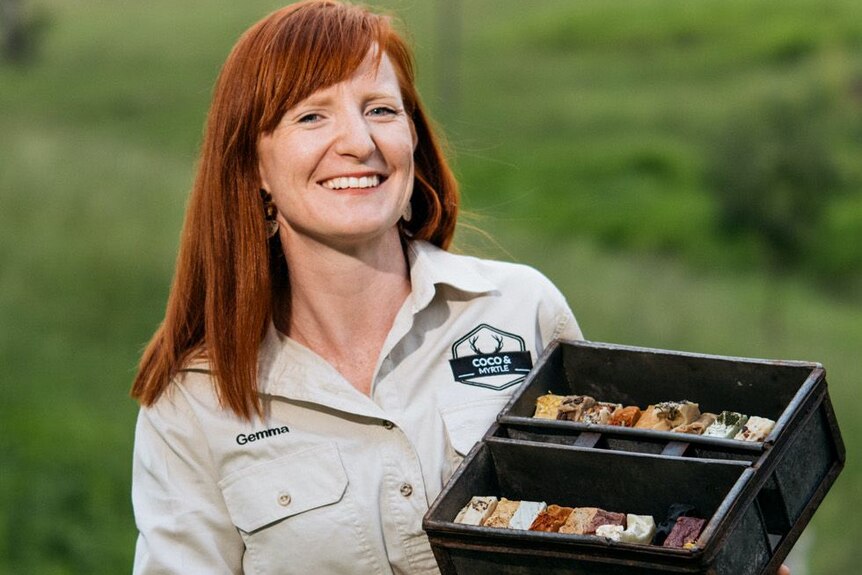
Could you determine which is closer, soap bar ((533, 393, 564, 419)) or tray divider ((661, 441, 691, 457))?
tray divider ((661, 441, 691, 457))

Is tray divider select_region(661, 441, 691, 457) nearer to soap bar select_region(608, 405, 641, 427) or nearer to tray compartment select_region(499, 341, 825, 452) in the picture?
tray compartment select_region(499, 341, 825, 452)

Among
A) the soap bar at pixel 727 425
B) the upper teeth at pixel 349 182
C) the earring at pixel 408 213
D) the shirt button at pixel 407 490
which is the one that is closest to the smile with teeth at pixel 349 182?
the upper teeth at pixel 349 182

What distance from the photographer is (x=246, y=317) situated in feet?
11.5

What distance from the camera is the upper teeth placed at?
3.36 meters

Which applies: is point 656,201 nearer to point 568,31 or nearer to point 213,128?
point 568,31

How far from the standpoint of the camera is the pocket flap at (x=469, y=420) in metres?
3.39

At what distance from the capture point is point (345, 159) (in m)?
3.35

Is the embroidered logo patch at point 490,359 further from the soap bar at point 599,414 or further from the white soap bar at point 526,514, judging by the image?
the white soap bar at point 526,514

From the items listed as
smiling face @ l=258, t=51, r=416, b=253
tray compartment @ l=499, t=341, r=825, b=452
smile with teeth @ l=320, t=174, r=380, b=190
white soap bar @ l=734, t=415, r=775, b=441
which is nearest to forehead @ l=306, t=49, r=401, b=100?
smiling face @ l=258, t=51, r=416, b=253

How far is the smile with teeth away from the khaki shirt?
31 cm

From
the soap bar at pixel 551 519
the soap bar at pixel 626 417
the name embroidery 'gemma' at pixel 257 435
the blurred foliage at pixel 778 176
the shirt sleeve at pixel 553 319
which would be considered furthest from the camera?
the blurred foliage at pixel 778 176

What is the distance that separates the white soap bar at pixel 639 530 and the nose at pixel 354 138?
35.7 inches

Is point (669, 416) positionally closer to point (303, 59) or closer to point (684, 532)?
point (684, 532)

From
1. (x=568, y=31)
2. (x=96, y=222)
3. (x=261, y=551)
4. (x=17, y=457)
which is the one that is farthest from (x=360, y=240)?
(x=568, y=31)
